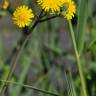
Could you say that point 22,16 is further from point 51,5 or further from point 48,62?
point 48,62

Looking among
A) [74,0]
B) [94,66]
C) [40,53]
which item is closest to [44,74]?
A: [40,53]

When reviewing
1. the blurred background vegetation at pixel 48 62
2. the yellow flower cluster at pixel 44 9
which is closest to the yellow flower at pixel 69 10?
the yellow flower cluster at pixel 44 9

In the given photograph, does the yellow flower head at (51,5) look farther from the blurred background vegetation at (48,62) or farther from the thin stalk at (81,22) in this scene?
the blurred background vegetation at (48,62)

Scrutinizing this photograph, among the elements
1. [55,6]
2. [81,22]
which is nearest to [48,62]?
[81,22]

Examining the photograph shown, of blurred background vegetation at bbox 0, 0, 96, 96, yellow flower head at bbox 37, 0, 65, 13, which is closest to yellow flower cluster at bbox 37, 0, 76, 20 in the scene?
yellow flower head at bbox 37, 0, 65, 13

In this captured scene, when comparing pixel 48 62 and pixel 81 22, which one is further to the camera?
pixel 48 62

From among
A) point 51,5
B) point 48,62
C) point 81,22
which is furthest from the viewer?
point 48,62

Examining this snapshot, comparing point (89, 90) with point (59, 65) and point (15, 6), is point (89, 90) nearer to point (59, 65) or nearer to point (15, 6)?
point (59, 65)

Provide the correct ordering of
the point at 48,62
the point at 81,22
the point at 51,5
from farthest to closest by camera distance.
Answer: the point at 48,62, the point at 81,22, the point at 51,5
